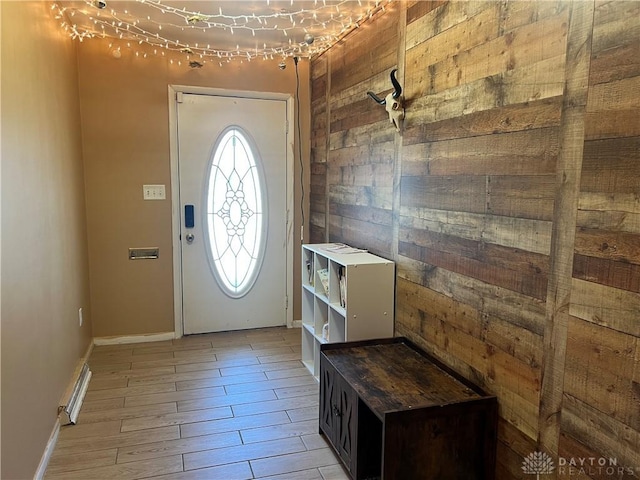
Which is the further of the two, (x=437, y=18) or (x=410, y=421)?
(x=437, y=18)

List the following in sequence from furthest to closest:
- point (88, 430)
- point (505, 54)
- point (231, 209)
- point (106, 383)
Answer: point (231, 209), point (106, 383), point (88, 430), point (505, 54)

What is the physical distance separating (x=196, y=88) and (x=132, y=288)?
1766 millimetres

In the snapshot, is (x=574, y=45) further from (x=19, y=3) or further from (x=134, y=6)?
(x=134, y=6)

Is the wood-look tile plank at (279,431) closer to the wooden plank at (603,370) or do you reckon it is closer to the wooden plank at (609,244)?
the wooden plank at (603,370)

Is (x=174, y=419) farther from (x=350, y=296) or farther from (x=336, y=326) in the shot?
(x=350, y=296)

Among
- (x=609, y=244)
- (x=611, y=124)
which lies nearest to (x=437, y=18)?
(x=611, y=124)

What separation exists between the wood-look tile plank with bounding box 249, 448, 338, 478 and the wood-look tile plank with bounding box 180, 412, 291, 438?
12.9 inches

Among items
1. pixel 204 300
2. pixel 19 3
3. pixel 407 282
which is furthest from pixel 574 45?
pixel 204 300

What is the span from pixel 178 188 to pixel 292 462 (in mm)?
2463

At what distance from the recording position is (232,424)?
8.47 feet

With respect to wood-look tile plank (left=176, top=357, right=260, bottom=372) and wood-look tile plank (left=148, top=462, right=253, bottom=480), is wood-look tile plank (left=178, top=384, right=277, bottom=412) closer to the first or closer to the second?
wood-look tile plank (left=176, top=357, right=260, bottom=372)

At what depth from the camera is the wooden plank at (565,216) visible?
1438mm

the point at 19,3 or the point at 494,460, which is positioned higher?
the point at 19,3

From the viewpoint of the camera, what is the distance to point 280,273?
4258 millimetres
